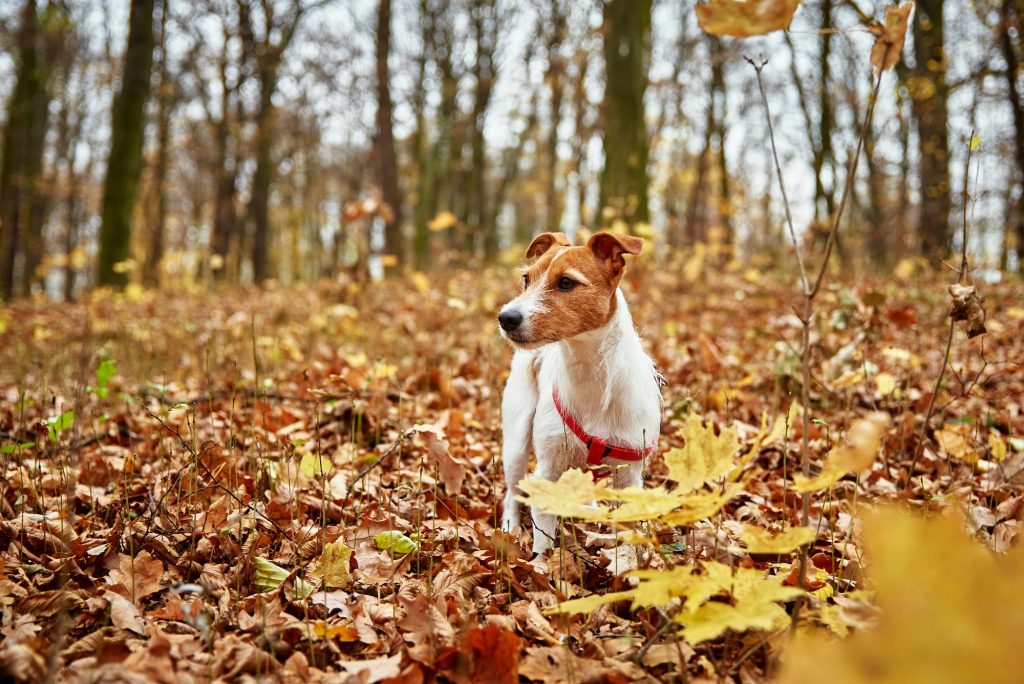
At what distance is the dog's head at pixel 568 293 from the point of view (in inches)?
120

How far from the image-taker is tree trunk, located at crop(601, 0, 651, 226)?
12008mm

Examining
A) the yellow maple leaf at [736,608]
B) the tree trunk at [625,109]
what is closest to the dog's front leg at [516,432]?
the yellow maple leaf at [736,608]

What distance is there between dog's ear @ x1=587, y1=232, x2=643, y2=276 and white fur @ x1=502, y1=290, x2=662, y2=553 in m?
0.15

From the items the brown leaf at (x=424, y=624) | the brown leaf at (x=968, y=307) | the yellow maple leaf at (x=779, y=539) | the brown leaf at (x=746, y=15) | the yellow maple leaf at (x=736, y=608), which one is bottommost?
the brown leaf at (x=424, y=624)

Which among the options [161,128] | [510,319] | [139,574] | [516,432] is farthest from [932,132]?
[161,128]

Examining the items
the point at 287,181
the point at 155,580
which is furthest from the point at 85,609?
the point at 287,181

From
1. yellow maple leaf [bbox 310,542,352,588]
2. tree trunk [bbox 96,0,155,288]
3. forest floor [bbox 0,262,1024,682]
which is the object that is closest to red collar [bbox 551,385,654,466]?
forest floor [bbox 0,262,1024,682]

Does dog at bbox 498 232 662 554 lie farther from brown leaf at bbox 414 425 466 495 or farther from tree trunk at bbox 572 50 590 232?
tree trunk at bbox 572 50 590 232

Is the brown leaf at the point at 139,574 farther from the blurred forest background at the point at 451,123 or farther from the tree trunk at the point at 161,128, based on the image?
the tree trunk at the point at 161,128

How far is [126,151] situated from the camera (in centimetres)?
1322

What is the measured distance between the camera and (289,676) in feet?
6.43

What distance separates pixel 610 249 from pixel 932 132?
11.9m

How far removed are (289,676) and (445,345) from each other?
4616 mm

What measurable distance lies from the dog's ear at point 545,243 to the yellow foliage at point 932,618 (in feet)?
9.14
